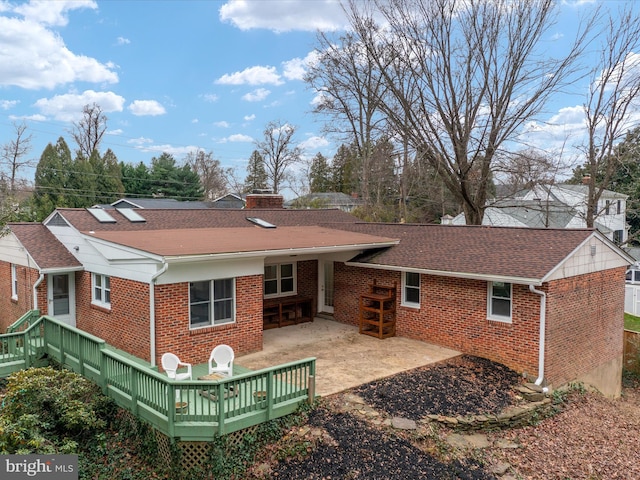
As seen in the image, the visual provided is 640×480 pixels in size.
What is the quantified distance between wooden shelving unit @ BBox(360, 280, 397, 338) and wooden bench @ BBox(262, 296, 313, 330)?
2.11 m

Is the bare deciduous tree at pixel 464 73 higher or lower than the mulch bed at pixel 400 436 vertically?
higher

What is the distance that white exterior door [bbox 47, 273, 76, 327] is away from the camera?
12.1 m

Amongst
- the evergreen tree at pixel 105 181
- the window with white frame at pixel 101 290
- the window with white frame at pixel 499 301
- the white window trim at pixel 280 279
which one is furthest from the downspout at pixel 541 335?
the evergreen tree at pixel 105 181

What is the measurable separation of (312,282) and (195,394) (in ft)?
27.0

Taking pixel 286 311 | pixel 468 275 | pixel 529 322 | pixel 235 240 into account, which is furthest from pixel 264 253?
pixel 529 322

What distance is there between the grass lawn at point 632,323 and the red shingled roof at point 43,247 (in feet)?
73.0

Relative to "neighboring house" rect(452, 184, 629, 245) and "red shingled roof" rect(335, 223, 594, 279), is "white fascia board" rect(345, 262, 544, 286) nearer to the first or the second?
"red shingled roof" rect(335, 223, 594, 279)

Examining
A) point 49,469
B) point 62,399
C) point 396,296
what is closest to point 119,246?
point 62,399

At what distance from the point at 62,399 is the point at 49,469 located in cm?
131

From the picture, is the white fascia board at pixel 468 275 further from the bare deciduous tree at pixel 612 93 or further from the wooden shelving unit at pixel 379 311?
the bare deciduous tree at pixel 612 93

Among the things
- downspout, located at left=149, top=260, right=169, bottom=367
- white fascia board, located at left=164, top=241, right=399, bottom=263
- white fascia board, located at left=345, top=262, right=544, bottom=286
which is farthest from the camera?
white fascia board, located at left=345, top=262, right=544, bottom=286

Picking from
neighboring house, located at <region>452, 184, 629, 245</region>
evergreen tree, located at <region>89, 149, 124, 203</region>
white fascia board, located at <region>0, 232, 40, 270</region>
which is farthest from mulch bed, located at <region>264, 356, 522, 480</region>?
evergreen tree, located at <region>89, 149, 124, 203</region>

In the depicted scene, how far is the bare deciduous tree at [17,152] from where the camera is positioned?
125 feet

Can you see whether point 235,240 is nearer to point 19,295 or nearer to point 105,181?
point 19,295
